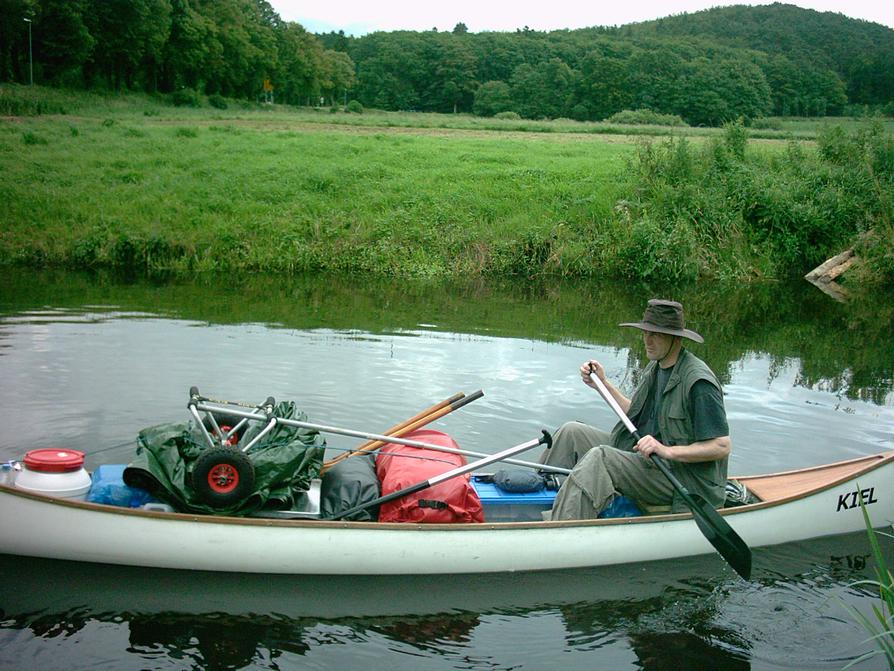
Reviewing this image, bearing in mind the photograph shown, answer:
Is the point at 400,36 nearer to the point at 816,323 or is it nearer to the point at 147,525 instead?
the point at 816,323

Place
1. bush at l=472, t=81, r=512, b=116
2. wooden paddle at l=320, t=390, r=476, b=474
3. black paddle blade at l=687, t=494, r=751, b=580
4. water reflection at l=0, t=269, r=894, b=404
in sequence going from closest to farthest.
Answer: black paddle blade at l=687, t=494, r=751, b=580 → wooden paddle at l=320, t=390, r=476, b=474 → water reflection at l=0, t=269, r=894, b=404 → bush at l=472, t=81, r=512, b=116

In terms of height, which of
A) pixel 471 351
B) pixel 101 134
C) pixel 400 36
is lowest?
pixel 471 351

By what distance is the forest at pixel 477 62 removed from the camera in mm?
49131

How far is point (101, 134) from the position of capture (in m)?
27.6

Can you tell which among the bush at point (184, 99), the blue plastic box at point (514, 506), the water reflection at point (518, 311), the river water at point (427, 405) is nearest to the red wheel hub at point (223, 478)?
the river water at point (427, 405)

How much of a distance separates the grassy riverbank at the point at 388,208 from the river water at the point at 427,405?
1423 millimetres

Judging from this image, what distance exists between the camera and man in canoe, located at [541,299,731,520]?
6504mm

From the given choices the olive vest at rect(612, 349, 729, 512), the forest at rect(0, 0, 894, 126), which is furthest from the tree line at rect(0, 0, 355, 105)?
the olive vest at rect(612, 349, 729, 512)

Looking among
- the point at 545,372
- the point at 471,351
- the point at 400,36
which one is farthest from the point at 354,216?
the point at 400,36

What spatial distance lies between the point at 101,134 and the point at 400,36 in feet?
326

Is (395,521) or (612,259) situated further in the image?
(612,259)

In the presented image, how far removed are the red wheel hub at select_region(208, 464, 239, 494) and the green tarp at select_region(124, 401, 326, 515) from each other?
0.14m

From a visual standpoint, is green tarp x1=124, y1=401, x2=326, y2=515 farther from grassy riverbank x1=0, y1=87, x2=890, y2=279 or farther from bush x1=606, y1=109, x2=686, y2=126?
bush x1=606, y1=109, x2=686, y2=126

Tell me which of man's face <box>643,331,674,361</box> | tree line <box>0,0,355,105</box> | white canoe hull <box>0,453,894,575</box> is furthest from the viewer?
tree line <box>0,0,355,105</box>
